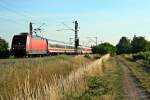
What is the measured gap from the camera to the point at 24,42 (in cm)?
5016

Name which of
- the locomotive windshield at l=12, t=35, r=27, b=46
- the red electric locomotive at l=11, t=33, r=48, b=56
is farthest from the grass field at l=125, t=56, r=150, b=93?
the locomotive windshield at l=12, t=35, r=27, b=46

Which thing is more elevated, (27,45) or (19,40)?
(19,40)

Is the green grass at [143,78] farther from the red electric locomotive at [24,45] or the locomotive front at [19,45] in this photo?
the locomotive front at [19,45]

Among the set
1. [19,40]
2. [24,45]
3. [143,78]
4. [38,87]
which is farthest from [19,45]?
[38,87]

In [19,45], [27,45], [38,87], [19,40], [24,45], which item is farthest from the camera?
[19,40]

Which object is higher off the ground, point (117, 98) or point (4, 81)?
point (4, 81)

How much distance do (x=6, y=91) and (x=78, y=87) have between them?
667cm

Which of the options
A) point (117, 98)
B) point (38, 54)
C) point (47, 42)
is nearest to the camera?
point (117, 98)

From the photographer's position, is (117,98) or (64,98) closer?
(64,98)

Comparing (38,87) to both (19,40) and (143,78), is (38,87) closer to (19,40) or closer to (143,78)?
(143,78)

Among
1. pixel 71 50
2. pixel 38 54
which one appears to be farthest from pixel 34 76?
pixel 71 50

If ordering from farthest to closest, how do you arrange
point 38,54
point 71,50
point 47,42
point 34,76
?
1. point 71,50
2. point 47,42
3. point 38,54
4. point 34,76

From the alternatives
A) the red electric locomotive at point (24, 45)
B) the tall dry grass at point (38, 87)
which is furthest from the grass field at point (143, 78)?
the red electric locomotive at point (24, 45)

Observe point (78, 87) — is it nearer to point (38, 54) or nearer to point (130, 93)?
point (130, 93)
